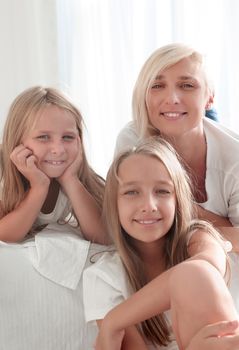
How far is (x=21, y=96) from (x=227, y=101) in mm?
1069

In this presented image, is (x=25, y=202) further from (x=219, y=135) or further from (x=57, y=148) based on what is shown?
(x=219, y=135)

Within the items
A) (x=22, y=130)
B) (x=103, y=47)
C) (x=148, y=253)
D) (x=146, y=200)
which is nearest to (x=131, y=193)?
(x=146, y=200)

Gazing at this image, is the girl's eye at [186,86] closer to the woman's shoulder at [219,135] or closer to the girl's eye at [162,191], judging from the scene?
the woman's shoulder at [219,135]

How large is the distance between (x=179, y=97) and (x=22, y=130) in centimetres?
44

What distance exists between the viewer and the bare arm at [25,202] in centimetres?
172

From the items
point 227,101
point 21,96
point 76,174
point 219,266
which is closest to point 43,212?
point 76,174

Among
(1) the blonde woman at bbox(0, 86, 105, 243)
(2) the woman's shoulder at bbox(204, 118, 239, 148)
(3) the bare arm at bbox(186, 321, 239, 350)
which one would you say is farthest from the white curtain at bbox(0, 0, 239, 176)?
(3) the bare arm at bbox(186, 321, 239, 350)

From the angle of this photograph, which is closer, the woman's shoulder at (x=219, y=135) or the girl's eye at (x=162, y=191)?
the girl's eye at (x=162, y=191)

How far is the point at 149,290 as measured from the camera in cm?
142

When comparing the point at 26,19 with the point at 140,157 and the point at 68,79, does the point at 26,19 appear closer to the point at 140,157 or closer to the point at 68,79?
the point at 68,79

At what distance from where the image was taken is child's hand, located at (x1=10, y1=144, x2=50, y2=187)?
1752mm

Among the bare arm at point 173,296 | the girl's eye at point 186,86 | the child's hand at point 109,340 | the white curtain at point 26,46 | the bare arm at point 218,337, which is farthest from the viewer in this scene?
the white curtain at point 26,46

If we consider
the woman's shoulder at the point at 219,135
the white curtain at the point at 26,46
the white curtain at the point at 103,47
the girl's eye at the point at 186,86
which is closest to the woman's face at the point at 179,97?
the girl's eye at the point at 186,86

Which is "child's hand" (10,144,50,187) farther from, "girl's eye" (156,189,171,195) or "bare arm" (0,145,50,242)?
"girl's eye" (156,189,171,195)
